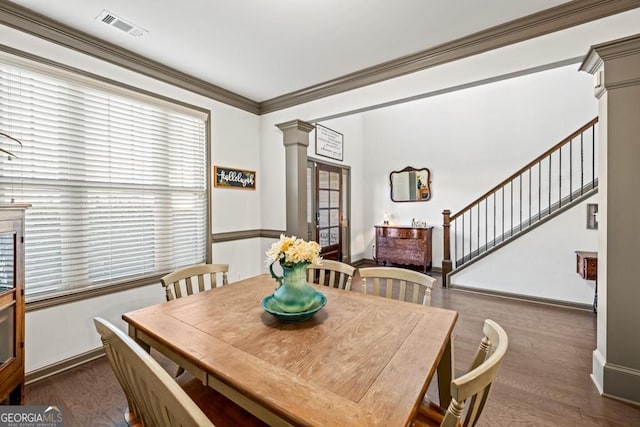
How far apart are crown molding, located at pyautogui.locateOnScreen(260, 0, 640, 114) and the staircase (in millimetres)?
2515

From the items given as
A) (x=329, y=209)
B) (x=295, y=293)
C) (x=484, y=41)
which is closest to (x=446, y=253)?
(x=329, y=209)

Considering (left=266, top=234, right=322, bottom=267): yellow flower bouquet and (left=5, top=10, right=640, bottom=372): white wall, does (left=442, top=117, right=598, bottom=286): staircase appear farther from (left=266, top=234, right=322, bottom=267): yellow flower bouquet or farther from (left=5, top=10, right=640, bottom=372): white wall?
(left=266, top=234, right=322, bottom=267): yellow flower bouquet

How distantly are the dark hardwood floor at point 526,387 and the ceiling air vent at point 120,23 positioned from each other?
2.64 meters

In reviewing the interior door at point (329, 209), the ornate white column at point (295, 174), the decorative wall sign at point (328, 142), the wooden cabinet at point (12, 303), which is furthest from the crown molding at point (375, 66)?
the interior door at point (329, 209)

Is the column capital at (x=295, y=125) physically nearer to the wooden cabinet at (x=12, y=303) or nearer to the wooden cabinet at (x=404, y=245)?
the wooden cabinet at (x=12, y=303)

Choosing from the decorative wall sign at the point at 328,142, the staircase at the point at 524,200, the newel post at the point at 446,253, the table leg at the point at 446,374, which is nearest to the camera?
the table leg at the point at 446,374

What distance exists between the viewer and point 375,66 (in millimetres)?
2750

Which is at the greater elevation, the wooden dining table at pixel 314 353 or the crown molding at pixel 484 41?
the crown molding at pixel 484 41

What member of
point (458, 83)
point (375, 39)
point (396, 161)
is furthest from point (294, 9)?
point (396, 161)

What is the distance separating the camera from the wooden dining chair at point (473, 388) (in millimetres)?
773

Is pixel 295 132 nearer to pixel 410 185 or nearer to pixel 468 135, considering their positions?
pixel 410 185

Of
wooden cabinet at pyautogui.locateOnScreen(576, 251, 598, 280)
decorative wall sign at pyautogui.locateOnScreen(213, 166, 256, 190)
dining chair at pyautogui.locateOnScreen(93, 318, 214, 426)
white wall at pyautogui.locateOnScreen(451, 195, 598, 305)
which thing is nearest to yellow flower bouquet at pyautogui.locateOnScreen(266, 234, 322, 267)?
dining chair at pyautogui.locateOnScreen(93, 318, 214, 426)

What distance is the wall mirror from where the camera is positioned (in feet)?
18.5

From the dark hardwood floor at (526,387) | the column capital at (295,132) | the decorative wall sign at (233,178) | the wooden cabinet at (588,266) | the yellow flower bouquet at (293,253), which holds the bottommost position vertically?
the dark hardwood floor at (526,387)
